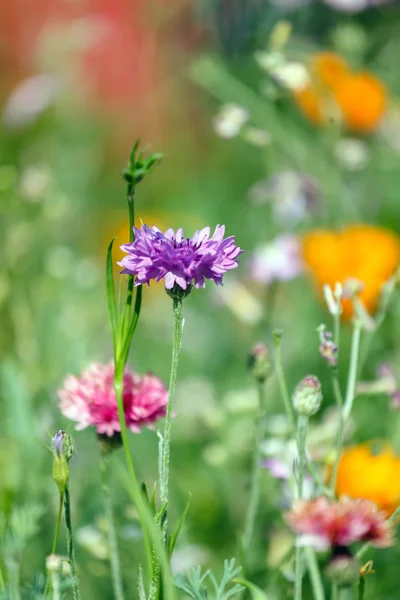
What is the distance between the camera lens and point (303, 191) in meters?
1.08

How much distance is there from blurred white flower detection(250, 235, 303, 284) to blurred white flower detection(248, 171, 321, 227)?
4cm

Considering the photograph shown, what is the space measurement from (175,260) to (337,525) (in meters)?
0.17

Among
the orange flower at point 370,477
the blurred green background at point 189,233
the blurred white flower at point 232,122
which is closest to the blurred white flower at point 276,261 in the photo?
the blurred green background at point 189,233

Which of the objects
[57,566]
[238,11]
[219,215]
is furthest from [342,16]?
[57,566]

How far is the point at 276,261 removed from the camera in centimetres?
103

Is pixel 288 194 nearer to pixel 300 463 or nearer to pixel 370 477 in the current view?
A: pixel 370 477

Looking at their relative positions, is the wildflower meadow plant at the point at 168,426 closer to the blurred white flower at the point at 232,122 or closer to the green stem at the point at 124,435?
the green stem at the point at 124,435

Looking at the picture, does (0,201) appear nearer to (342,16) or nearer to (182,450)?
(182,450)

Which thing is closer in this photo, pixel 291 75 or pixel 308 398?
pixel 308 398

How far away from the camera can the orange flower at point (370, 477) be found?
0.73 meters

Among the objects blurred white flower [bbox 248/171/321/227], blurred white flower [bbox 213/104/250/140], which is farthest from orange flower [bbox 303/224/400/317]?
blurred white flower [bbox 213/104/250/140]

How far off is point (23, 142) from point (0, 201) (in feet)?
3.15

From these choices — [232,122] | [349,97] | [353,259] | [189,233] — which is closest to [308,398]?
[232,122]

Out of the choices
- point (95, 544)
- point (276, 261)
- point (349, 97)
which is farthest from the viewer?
point (349, 97)
